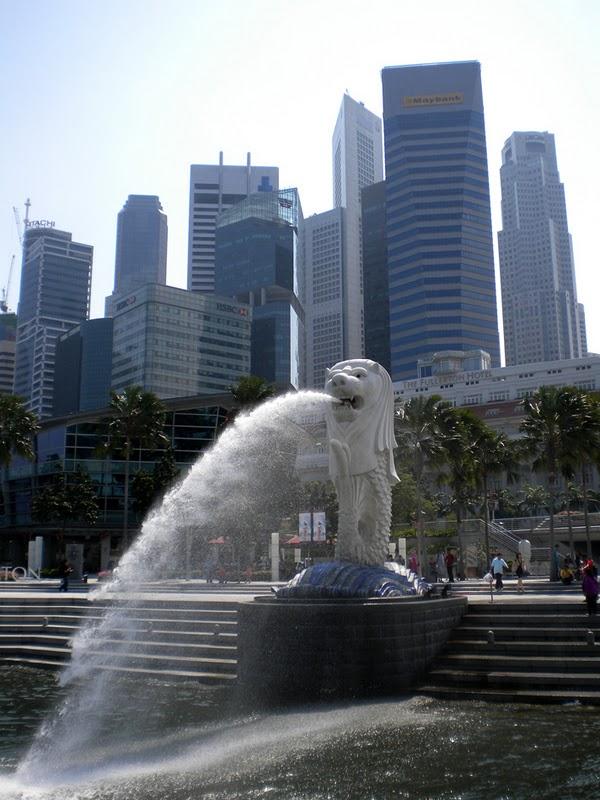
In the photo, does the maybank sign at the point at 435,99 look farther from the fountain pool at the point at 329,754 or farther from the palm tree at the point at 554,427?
the fountain pool at the point at 329,754

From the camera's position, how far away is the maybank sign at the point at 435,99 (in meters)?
155

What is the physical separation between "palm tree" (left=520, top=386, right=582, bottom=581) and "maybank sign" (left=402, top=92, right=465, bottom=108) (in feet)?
437

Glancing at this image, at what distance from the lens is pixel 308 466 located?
4475 centimetres

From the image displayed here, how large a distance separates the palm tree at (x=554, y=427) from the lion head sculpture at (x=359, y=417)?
71.3ft

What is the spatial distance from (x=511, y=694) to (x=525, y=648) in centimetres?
142

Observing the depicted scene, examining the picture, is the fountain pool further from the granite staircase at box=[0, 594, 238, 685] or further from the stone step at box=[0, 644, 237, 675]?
the granite staircase at box=[0, 594, 238, 685]

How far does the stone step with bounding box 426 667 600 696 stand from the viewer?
12086 mm

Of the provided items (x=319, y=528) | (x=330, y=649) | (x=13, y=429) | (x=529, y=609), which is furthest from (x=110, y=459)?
(x=330, y=649)

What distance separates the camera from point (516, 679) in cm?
1239

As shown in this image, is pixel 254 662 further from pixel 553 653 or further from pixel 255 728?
pixel 553 653

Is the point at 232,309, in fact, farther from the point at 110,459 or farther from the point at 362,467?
the point at 362,467

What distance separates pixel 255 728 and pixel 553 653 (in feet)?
18.2

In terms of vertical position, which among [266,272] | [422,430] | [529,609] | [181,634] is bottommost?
[181,634]

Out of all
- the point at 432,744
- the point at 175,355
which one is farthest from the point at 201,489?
the point at 175,355
